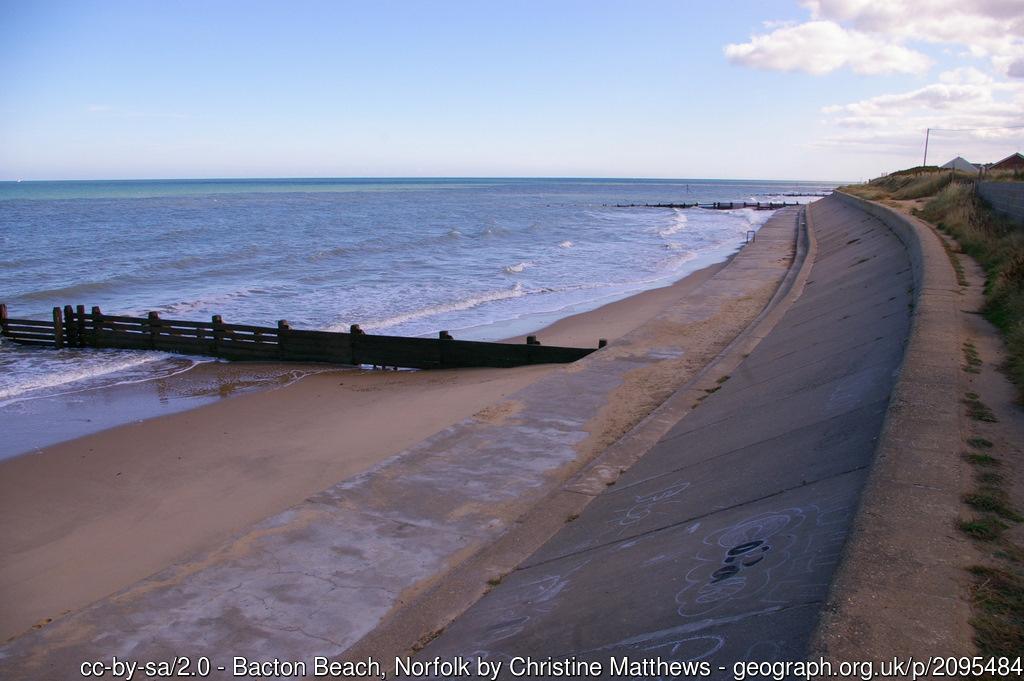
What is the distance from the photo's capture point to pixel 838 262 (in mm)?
23141

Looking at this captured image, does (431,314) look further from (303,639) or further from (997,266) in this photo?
(303,639)

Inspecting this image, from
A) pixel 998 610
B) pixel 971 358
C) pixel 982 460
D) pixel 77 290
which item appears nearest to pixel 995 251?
pixel 971 358

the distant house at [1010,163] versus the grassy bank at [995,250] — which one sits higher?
the distant house at [1010,163]

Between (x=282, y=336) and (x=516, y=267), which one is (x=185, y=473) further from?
(x=516, y=267)

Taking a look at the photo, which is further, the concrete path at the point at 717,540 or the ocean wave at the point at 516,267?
the ocean wave at the point at 516,267

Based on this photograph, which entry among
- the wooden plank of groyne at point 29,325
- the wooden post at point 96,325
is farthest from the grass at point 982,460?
the wooden plank of groyne at point 29,325

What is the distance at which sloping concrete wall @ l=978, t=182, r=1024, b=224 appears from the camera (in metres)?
18.8

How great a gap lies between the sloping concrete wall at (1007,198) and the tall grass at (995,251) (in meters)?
0.24

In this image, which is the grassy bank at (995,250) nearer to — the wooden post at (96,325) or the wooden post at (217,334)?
the wooden post at (217,334)

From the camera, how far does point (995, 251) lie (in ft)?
50.1

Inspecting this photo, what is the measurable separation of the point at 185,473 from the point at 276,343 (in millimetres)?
7978

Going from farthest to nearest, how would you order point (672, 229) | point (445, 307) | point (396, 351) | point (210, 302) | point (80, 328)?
point (672, 229), point (210, 302), point (445, 307), point (80, 328), point (396, 351)

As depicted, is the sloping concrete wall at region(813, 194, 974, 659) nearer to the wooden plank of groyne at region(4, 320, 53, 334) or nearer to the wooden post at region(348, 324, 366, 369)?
the wooden post at region(348, 324, 366, 369)

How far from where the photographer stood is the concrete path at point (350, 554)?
206 inches
